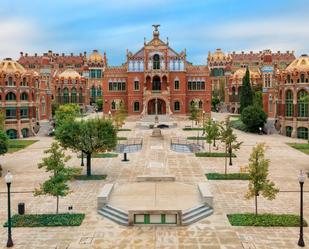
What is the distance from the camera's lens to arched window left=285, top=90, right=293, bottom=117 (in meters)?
56.1

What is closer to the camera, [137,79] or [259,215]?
[259,215]

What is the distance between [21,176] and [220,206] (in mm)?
→ 16841

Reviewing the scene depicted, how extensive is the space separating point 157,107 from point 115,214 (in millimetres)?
58229

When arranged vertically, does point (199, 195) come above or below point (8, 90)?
below

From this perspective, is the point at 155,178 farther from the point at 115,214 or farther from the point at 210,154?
the point at 210,154

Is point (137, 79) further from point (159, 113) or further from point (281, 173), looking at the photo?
point (281, 173)

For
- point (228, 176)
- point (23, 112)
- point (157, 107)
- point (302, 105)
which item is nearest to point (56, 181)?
point (228, 176)

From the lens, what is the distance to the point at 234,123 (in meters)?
68.5

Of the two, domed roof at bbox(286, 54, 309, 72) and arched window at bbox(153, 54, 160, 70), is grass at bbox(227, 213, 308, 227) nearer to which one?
domed roof at bbox(286, 54, 309, 72)

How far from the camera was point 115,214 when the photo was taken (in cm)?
2023

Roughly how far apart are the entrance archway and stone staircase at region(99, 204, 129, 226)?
56.9 meters

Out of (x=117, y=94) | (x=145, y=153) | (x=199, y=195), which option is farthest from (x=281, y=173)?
(x=117, y=94)

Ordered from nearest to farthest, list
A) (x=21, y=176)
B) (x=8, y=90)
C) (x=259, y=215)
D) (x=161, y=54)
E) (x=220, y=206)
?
1. (x=259, y=215)
2. (x=220, y=206)
3. (x=21, y=176)
4. (x=8, y=90)
5. (x=161, y=54)

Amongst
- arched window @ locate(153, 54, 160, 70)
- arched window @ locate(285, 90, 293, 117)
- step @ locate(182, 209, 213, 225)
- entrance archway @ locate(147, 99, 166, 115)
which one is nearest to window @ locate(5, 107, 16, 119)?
entrance archway @ locate(147, 99, 166, 115)
